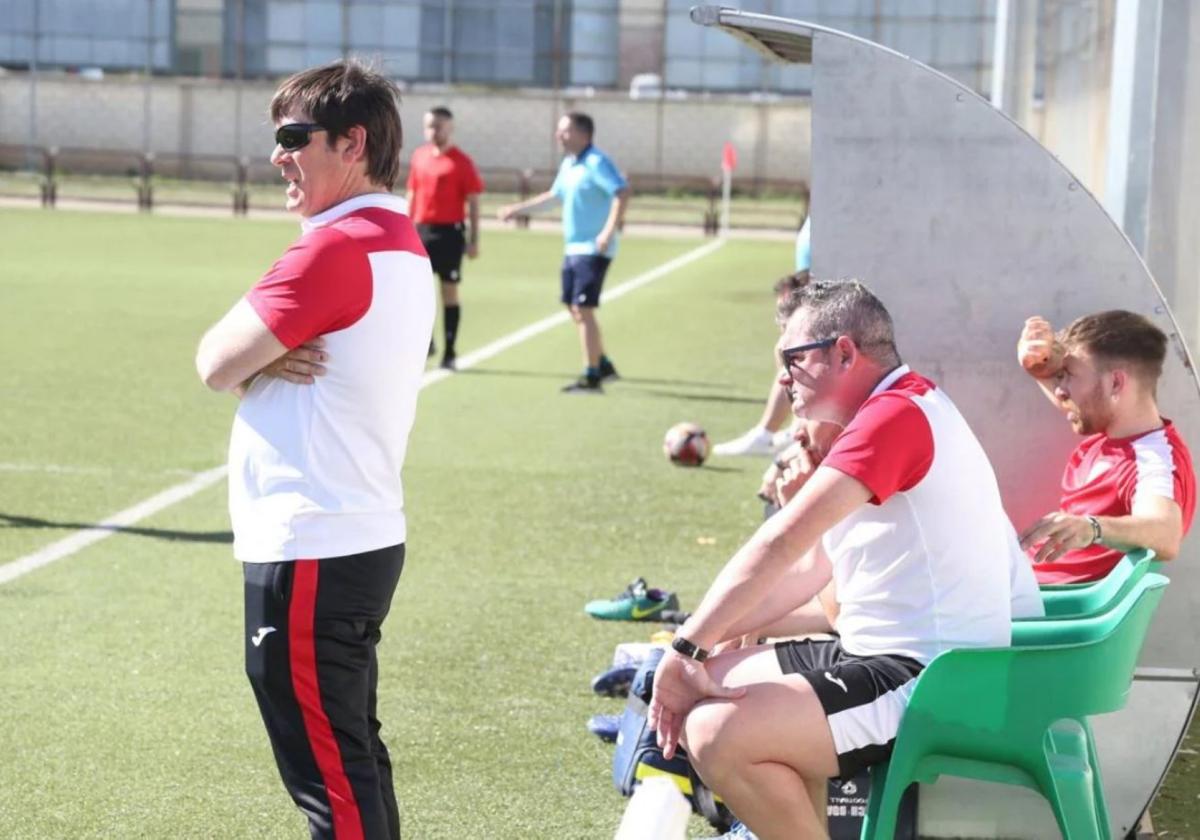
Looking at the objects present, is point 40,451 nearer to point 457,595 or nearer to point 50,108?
point 457,595

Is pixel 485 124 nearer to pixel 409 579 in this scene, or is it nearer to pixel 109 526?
pixel 109 526

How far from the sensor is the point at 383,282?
4012 mm

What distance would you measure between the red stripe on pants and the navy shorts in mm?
11110

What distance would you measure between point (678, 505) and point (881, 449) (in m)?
6.26

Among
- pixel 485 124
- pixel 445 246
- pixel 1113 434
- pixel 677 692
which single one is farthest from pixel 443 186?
pixel 485 124

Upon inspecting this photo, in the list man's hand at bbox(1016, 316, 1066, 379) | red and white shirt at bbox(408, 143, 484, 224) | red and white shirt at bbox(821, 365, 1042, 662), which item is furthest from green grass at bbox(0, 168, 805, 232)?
red and white shirt at bbox(821, 365, 1042, 662)

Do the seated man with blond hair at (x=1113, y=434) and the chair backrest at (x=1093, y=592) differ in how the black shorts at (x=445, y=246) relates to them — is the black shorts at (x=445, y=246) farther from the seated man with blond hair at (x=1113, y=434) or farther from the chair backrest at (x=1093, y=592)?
the chair backrest at (x=1093, y=592)

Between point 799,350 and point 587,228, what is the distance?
11182 millimetres

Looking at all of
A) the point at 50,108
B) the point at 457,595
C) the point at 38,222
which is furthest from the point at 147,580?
the point at 50,108

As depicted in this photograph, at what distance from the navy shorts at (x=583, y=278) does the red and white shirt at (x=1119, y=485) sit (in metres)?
9.95

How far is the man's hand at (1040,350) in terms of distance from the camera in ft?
17.4

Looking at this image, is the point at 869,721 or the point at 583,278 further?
the point at 583,278

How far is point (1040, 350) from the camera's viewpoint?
17.4 feet

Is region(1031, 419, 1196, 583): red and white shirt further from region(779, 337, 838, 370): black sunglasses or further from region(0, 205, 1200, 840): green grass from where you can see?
region(779, 337, 838, 370): black sunglasses
